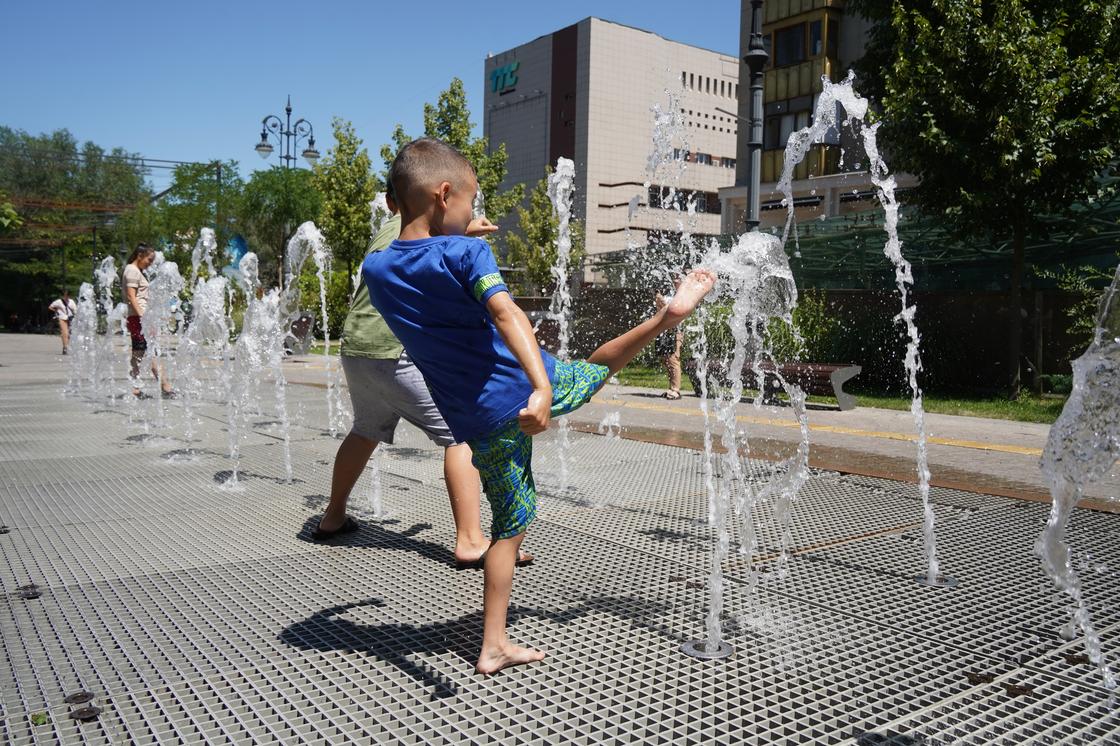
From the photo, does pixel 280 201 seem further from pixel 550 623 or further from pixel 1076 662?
pixel 1076 662

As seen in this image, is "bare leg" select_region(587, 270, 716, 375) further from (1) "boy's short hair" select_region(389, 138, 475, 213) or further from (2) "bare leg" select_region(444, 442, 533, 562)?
(2) "bare leg" select_region(444, 442, 533, 562)

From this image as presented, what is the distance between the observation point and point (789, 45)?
2742 centimetres

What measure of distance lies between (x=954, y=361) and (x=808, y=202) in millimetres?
16335

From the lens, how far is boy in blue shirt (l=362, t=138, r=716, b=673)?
Result: 256cm

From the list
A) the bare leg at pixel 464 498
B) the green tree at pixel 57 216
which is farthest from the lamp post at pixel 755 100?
the green tree at pixel 57 216

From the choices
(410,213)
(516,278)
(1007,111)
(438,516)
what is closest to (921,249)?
(1007,111)

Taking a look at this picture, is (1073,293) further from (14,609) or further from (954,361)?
(14,609)

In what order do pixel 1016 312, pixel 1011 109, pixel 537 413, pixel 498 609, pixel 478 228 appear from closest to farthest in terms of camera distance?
pixel 537 413
pixel 498 609
pixel 478 228
pixel 1011 109
pixel 1016 312

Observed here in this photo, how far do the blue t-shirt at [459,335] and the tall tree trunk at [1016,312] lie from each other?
10.8 meters

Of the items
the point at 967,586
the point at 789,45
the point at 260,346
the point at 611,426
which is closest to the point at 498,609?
the point at 967,586

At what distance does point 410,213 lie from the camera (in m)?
2.79

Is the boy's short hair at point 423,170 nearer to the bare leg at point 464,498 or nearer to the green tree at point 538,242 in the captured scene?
the bare leg at point 464,498

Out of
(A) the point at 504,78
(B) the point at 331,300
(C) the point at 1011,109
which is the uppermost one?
(A) the point at 504,78

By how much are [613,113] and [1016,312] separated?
54485 mm
